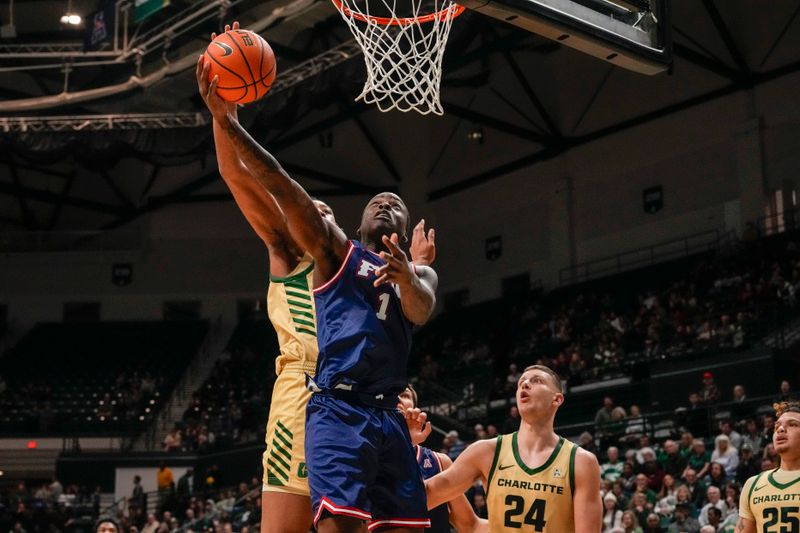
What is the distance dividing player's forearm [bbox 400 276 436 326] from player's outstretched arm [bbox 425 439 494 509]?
43.0 inches

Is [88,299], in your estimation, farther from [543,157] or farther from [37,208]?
[543,157]

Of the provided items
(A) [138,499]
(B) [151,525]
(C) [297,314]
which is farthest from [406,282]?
(A) [138,499]

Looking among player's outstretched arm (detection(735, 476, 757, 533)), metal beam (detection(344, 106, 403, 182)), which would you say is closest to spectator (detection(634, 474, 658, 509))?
player's outstretched arm (detection(735, 476, 757, 533))

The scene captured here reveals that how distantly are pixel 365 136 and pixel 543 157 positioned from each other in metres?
5.06

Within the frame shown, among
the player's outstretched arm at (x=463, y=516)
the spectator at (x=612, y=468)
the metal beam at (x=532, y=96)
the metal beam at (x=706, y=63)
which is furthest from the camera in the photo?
the metal beam at (x=532, y=96)

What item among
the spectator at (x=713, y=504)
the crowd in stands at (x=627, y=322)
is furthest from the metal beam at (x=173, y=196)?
the spectator at (x=713, y=504)

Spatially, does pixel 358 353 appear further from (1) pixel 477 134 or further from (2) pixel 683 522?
(1) pixel 477 134

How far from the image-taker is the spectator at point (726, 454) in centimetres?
1354

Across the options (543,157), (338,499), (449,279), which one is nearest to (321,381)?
(338,499)

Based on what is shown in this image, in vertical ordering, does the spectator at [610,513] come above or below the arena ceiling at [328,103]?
below

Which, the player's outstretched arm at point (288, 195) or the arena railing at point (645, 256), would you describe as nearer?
the player's outstretched arm at point (288, 195)

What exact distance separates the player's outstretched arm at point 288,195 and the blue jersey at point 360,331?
0.25ft

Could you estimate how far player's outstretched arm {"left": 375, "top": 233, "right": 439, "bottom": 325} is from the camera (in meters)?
4.33

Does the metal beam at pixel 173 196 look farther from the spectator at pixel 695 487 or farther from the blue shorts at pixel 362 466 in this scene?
the blue shorts at pixel 362 466
